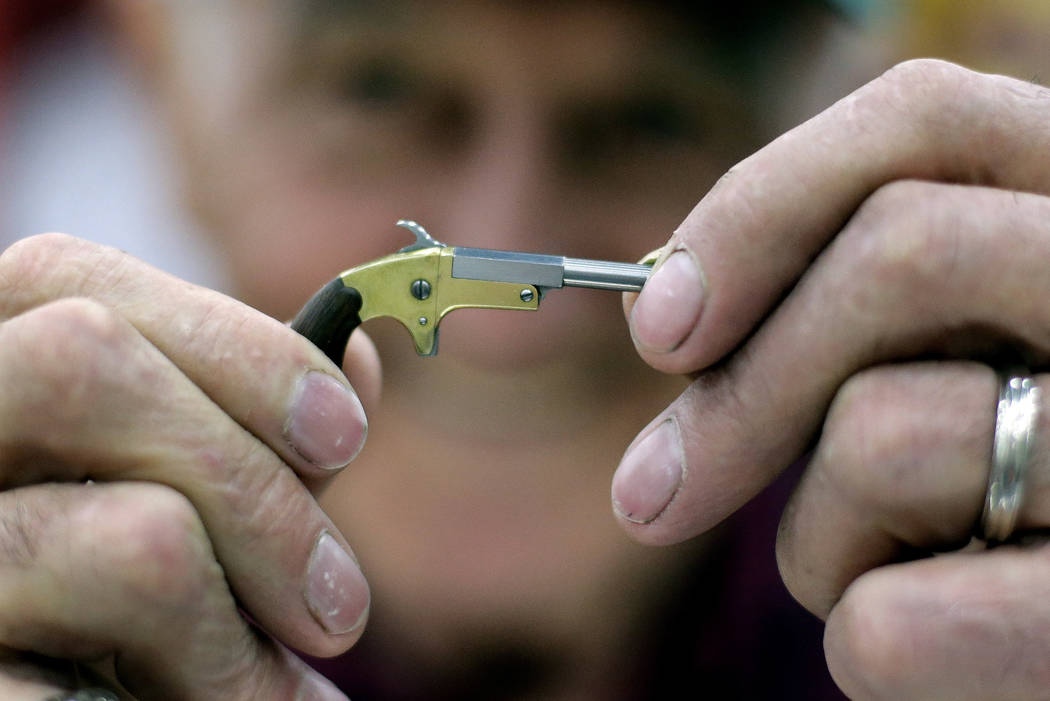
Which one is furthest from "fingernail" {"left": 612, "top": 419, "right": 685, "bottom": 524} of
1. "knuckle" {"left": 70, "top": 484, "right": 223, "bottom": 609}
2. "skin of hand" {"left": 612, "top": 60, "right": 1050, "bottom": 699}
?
"knuckle" {"left": 70, "top": 484, "right": 223, "bottom": 609}

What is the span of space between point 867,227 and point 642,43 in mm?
887

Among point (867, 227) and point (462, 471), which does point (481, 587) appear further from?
point (867, 227)

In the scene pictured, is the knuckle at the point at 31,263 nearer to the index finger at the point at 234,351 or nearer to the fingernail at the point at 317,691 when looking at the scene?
the index finger at the point at 234,351

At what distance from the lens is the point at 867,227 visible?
62 cm

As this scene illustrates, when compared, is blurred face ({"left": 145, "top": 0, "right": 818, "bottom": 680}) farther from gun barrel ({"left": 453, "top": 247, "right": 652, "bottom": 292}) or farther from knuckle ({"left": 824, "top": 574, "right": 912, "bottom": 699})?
knuckle ({"left": 824, "top": 574, "right": 912, "bottom": 699})

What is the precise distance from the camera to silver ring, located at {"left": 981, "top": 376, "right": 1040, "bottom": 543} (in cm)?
59

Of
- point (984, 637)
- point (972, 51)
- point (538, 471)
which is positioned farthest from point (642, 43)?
point (984, 637)

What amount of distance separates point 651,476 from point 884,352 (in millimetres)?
201

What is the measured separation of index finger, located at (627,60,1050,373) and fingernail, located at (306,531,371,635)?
305mm

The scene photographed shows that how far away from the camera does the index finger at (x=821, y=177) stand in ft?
2.06

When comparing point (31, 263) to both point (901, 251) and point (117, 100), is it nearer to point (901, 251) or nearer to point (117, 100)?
point (901, 251)

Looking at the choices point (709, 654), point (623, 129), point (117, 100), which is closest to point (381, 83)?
point (623, 129)

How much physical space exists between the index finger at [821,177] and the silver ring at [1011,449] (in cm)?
17

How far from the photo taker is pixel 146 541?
24.8 inches
